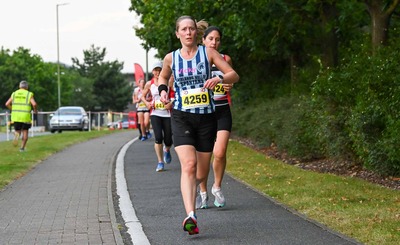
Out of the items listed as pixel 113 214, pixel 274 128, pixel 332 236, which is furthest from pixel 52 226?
pixel 274 128

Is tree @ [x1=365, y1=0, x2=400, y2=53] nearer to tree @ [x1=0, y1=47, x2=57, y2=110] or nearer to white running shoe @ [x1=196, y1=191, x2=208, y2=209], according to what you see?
white running shoe @ [x1=196, y1=191, x2=208, y2=209]

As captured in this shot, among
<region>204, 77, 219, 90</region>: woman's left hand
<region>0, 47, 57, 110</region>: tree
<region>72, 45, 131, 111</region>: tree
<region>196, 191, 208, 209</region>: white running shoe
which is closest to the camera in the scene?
<region>204, 77, 219, 90</region>: woman's left hand

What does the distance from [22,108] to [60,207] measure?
1177 centimetres

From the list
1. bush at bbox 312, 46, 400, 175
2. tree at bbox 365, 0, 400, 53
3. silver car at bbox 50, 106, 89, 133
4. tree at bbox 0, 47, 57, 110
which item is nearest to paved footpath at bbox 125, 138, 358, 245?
bush at bbox 312, 46, 400, 175

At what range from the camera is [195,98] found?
327 inches

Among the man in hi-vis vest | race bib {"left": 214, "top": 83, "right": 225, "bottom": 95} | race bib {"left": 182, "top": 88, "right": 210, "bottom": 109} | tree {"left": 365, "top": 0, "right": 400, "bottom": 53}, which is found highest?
tree {"left": 365, "top": 0, "right": 400, "bottom": 53}

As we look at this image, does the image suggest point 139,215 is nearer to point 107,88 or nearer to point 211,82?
point 211,82

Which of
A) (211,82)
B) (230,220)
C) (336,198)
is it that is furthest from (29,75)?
(211,82)

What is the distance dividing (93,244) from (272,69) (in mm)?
25176

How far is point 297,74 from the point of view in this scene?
26891 millimetres

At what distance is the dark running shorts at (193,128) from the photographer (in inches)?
329

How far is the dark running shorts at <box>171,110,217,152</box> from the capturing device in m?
8.37

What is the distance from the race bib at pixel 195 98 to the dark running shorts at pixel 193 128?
98 millimetres

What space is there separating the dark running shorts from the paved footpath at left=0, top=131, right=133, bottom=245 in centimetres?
108
